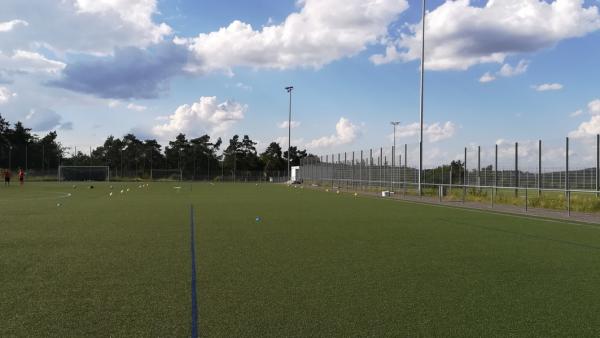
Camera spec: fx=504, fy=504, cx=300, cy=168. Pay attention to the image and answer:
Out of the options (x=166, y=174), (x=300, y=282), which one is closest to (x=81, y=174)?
(x=166, y=174)

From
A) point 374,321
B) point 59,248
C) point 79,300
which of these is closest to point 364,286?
point 374,321

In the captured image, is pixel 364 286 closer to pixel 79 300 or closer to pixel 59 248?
pixel 79 300

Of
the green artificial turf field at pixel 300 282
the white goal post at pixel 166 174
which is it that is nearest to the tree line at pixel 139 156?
the white goal post at pixel 166 174

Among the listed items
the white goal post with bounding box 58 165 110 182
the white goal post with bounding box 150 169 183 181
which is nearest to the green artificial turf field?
the white goal post with bounding box 58 165 110 182

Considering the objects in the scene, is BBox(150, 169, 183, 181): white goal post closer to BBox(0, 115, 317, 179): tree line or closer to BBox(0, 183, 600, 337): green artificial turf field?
BBox(0, 115, 317, 179): tree line

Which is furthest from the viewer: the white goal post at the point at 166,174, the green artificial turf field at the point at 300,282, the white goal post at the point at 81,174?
the white goal post at the point at 166,174

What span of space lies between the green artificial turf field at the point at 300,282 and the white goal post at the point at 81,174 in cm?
6055

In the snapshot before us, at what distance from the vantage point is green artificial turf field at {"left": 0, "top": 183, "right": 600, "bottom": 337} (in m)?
4.62

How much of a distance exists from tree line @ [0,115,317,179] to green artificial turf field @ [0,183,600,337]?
66.2m

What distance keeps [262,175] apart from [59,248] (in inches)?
2758

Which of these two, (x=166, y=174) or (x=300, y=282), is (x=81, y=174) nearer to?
(x=166, y=174)

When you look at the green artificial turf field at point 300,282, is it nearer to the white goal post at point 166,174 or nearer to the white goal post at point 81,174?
the white goal post at point 81,174

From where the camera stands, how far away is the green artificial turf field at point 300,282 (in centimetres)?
462

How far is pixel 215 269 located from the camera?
7.14 metres
